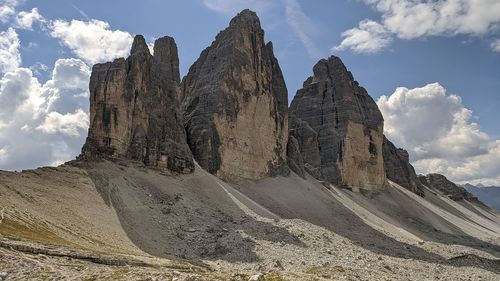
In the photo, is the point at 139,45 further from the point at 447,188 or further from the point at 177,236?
the point at 447,188

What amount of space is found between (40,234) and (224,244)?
20.0 metres

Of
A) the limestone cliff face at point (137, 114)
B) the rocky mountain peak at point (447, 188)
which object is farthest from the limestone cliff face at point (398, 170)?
the limestone cliff face at point (137, 114)

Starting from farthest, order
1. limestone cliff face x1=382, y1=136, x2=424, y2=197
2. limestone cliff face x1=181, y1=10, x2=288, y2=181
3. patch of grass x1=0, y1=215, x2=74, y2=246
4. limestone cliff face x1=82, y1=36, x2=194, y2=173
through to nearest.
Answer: limestone cliff face x1=382, y1=136, x2=424, y2=197 < limestone cliff face x1=181, y1=10, x2=288, y2=181 < limestone cliff face x1=82, y1=36, x2=194, y2=173 < patch of grass x1=0, y1=215, x2=74, y2=246

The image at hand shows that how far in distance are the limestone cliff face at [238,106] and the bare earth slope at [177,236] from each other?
791 centimetres

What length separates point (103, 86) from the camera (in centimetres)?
→ 7219

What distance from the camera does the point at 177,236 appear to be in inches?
2192

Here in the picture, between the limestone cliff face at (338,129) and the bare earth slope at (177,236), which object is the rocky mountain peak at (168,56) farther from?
the limestone cliff face at (338,129)

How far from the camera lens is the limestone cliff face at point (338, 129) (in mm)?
127875

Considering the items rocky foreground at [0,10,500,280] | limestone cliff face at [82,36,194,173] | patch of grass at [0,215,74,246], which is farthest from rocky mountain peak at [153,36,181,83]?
patch of grass at [0,215,74,246]

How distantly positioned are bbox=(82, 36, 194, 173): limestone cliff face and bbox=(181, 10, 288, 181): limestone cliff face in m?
8.87

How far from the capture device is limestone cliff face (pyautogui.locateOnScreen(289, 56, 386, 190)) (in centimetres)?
12788

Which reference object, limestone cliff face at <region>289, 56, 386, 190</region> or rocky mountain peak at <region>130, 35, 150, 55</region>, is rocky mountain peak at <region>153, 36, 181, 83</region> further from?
limestone cliff face at <region>289, 56, 386, 190</region>

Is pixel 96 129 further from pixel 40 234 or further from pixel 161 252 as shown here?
pixel 40 234


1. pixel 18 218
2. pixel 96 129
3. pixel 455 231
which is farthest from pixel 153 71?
pixel 455 231
